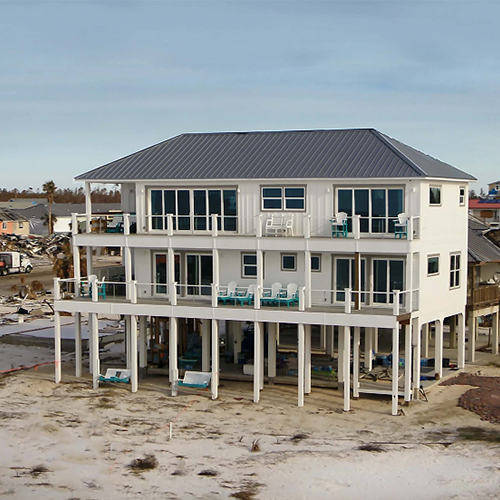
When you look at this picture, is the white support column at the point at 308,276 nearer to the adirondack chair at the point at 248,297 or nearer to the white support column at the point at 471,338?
the adirondack chair at the point at 248,297

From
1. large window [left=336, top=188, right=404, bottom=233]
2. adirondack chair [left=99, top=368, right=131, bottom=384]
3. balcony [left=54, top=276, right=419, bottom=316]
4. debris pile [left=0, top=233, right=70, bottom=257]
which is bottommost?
adirondack chair [left=99, top=368, right=131, bottom=384]

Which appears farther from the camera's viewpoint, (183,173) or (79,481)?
(183,173)

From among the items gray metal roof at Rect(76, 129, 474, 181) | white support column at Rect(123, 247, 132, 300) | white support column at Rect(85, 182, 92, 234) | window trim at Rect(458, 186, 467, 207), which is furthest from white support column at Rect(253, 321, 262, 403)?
window trim at Rect(458, 186, 467, 207)

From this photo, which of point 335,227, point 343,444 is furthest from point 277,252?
point 343,444

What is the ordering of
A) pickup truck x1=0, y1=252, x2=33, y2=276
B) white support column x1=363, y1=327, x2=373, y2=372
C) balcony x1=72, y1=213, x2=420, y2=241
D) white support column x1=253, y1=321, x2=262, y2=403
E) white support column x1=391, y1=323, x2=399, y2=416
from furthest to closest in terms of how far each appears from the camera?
pickup truck x1=0, y1=252, x2=33, y2=276 → white support column x1=363, y1=327, x2=373, y2=372 → balcony x1=72, y1=213, x2=420, y2=241 → white support column x1=253, y1=321, x2=262, y2=403 → white support column x1=391, y1=323, x2=399, y2=416

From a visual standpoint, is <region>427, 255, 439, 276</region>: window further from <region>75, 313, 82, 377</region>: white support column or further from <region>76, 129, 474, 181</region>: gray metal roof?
<region>75, 313, 82, 377</region>: white support column

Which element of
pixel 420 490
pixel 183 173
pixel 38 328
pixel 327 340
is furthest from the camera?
pixel 38 328

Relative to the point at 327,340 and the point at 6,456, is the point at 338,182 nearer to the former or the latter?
the point at 327,340
